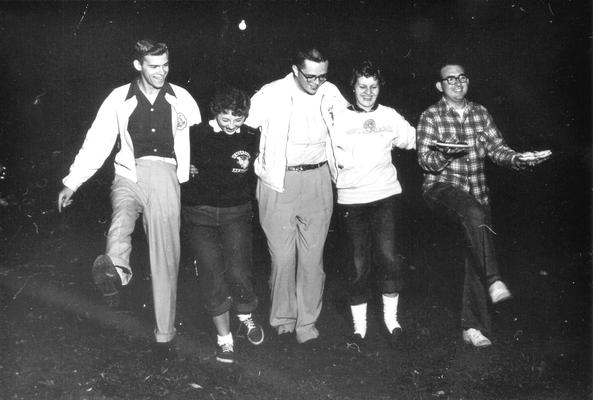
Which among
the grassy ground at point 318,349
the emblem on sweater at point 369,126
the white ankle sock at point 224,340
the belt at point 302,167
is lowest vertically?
the grassy ground at point 318,349

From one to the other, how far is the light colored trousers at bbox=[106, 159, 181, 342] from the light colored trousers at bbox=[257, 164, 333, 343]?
2.22 ft

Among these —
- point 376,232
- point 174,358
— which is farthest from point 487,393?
point 174,358

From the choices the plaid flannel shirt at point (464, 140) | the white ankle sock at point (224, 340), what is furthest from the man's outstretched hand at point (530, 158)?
the white ankle sock at point (224, 340)

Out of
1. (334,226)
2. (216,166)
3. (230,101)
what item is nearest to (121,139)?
(216,166)

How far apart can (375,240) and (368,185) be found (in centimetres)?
39

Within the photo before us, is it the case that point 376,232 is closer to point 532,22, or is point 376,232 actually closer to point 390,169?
point 390,169

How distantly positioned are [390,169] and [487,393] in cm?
165

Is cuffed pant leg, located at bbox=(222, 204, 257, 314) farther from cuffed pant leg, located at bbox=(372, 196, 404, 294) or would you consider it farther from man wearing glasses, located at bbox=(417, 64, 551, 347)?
man wearing glasses, located at bbox=(417, 64, 551, 347)

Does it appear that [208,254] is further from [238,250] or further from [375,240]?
[375,240]

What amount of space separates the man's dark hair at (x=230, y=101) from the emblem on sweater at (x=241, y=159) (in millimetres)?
271

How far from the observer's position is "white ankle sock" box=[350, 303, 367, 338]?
516 centimetres

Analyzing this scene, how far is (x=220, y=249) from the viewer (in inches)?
193

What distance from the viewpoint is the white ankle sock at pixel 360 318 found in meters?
5.16

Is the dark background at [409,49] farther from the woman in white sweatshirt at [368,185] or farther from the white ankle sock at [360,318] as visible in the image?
the white ankle sock at [360,318]
